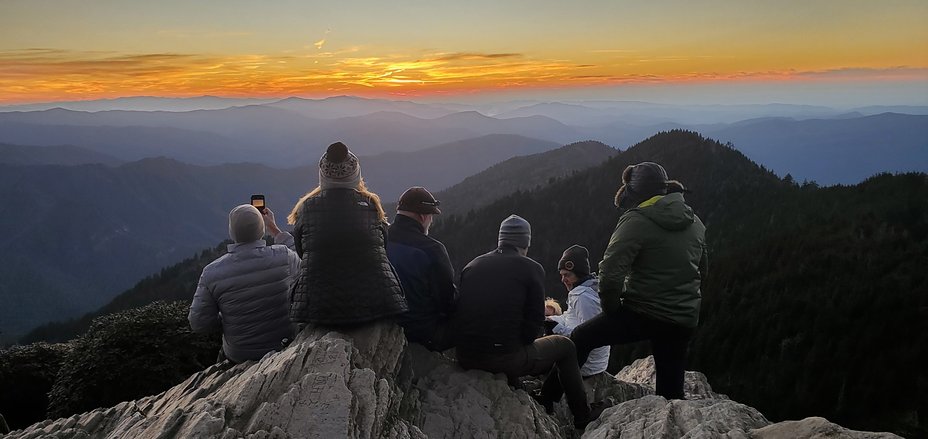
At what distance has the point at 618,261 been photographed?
5.56 m

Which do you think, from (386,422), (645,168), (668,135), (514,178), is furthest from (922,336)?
(514,178)

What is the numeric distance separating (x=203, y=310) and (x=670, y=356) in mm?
4884

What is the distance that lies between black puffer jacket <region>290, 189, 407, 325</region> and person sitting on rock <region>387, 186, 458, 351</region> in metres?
0.56

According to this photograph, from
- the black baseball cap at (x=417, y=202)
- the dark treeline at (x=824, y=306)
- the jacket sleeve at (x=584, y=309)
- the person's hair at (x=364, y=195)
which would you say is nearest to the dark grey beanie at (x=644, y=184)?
the jacket sleeve at (x=584, y=309)

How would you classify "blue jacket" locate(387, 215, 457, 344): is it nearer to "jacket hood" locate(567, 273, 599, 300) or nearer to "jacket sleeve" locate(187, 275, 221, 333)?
"jacket hood" locate(567, 273, 599, 300)

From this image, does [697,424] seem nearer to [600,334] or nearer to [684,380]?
[600,334]

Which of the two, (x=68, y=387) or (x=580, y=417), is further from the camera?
(x=68, y=387)

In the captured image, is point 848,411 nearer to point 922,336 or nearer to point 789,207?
point 922,336

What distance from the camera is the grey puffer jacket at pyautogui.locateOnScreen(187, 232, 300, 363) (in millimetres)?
5645

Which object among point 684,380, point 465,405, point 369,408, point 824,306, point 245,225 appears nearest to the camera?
point 369,408

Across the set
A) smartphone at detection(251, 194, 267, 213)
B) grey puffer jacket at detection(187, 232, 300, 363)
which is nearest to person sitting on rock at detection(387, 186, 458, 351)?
grey puffer jacket at detection(187, 232, 300, 363)

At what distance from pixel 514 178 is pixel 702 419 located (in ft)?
558

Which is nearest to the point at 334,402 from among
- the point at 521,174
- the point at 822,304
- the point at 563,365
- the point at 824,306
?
the point at 563,365

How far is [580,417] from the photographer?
230 inches
